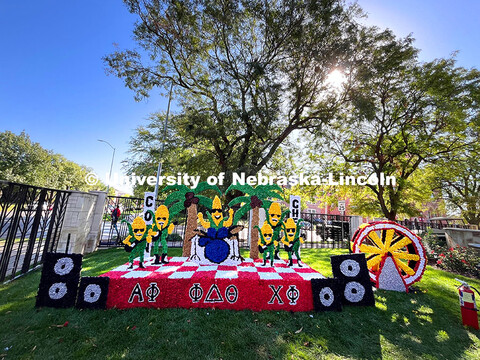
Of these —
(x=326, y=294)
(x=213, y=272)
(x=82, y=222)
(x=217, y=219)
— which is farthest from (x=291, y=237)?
(x=82, y=222)

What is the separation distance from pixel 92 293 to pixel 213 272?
234 centimetres

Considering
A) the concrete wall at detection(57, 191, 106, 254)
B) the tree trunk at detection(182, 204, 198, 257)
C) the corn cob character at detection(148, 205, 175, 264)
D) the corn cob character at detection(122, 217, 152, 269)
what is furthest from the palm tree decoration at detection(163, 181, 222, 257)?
the concrete wall at detection(57, 191, 106, 254)

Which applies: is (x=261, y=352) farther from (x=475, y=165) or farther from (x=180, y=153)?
(x=475, y=165)

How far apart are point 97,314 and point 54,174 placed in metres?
38.1

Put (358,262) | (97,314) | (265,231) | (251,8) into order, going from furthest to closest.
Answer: (251,8) → (265,231) → (358,262) → (97,314)

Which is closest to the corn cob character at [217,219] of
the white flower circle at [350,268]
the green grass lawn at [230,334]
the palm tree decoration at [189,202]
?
the palm tree decoration at [189,202]

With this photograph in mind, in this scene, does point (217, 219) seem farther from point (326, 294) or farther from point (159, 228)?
point (326, 294)

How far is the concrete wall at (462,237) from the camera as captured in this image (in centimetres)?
815

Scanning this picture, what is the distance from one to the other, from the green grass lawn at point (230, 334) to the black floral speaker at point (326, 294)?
0.56 ft

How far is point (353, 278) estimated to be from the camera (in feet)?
13.3

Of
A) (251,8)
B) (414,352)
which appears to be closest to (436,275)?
(414,352)

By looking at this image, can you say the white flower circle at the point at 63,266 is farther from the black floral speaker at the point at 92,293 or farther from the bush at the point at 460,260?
the bush at the point at 460,260

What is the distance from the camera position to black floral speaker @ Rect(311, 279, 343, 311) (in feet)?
12.3

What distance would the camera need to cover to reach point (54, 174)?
29781 mm
